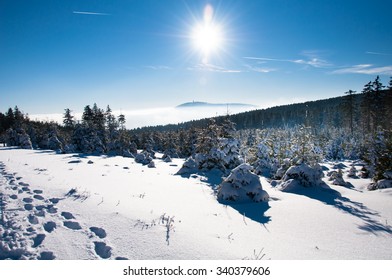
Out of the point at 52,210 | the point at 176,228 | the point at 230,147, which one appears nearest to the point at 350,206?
the point at 176,228

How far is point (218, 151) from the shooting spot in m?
17.7

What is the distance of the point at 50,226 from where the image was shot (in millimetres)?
4375

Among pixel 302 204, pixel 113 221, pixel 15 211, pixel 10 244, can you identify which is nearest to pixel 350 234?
pixel 302 204

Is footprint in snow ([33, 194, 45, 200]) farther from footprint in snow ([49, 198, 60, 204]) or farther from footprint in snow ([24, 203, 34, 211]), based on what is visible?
footprint in snow ([24, 203, 34, 211])

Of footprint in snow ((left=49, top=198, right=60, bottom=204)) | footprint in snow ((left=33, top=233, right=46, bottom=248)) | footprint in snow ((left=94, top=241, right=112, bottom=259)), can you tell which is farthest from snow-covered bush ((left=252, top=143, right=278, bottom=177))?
footprint in snow ((left=33, top=233, right=46, bottom=248))

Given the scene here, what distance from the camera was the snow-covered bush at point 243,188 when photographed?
8.00 meters

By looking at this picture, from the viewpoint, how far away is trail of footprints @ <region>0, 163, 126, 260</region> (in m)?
3.51

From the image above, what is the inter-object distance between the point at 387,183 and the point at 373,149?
9.83 meters

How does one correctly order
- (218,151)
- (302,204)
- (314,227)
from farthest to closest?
1. (218,151)
2. (302,204)
3. (314,227)

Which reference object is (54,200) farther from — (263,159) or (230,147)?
(263,159)

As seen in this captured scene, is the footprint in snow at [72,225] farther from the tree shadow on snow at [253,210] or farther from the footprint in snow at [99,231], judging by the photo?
the tree shadow on snow at [253,210]

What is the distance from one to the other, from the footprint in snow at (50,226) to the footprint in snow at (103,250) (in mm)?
1150

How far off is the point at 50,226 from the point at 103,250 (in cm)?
156
